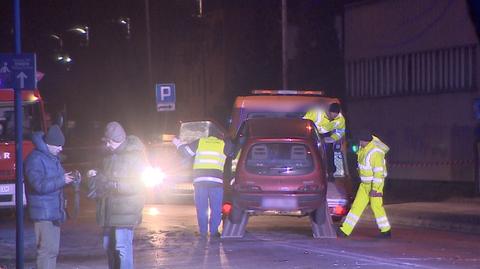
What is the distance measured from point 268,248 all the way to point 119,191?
430 centimetres

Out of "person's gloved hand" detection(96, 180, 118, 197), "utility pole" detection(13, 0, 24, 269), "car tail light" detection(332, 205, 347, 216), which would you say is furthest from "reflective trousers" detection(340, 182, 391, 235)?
"utility pole" detection(13, 0, 24, 269)

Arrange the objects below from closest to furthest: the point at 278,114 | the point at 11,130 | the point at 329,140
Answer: the point at 329,140 → the point at 278,114 → the point at 11,130

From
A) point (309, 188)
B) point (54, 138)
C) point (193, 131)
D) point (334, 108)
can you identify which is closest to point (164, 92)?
point (193, 131)

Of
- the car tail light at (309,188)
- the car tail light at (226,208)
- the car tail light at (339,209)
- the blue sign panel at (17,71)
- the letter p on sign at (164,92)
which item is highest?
the blue sign panel at (17,71)

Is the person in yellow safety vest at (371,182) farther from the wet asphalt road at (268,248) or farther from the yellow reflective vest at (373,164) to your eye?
the wet asphalt road at (268,248)

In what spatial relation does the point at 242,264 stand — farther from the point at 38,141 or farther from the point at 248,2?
the point at 248,2

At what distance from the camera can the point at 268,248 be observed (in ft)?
46.2

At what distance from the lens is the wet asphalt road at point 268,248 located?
12758 millimetres

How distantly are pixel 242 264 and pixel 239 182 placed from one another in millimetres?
2278

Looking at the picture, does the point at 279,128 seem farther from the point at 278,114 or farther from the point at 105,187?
the point at 105,187

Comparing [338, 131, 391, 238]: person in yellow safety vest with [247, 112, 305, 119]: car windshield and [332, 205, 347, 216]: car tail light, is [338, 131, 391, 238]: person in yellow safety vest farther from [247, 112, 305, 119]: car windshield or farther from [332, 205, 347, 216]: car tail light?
[247, 112, 305, 119]: car windshield

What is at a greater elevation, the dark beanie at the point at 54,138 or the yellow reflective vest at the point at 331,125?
the dark beanie at the point at 54,138

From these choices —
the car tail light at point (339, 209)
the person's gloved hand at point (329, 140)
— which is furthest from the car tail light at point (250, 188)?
the person's gloved hand at point (329, 140)

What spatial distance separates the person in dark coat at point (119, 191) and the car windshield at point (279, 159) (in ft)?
13.9
